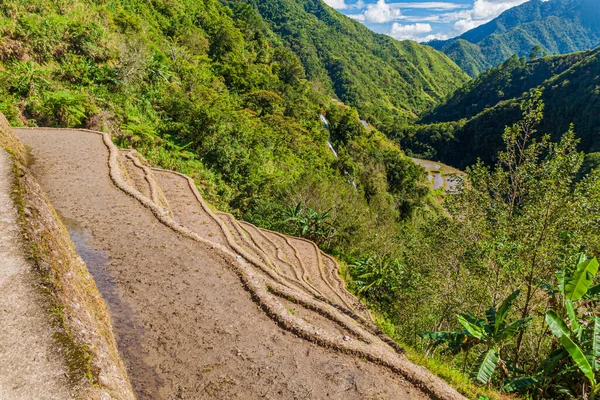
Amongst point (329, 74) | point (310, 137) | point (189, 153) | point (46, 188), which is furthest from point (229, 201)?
point (329, 74)

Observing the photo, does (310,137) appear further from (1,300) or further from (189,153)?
(1,300)

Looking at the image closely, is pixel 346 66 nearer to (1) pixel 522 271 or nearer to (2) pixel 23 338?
(1) pixel 522 271

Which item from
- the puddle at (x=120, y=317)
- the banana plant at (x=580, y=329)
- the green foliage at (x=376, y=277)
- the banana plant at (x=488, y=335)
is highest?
the banana plant at (x=580, y=329)

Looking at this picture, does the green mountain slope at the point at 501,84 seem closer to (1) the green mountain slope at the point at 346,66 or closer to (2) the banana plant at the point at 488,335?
(1) the green mountain slope at the point at 346,66

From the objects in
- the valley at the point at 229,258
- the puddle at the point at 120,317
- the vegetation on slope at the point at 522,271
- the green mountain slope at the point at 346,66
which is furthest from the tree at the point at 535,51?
the puddle at the point at 120,317

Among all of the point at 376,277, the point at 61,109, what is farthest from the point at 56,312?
the point at 376,277

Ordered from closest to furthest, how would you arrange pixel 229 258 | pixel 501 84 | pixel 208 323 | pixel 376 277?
pixel 208 323 < pixel 229 258 < pixel 376 277 < pixel 501 84
